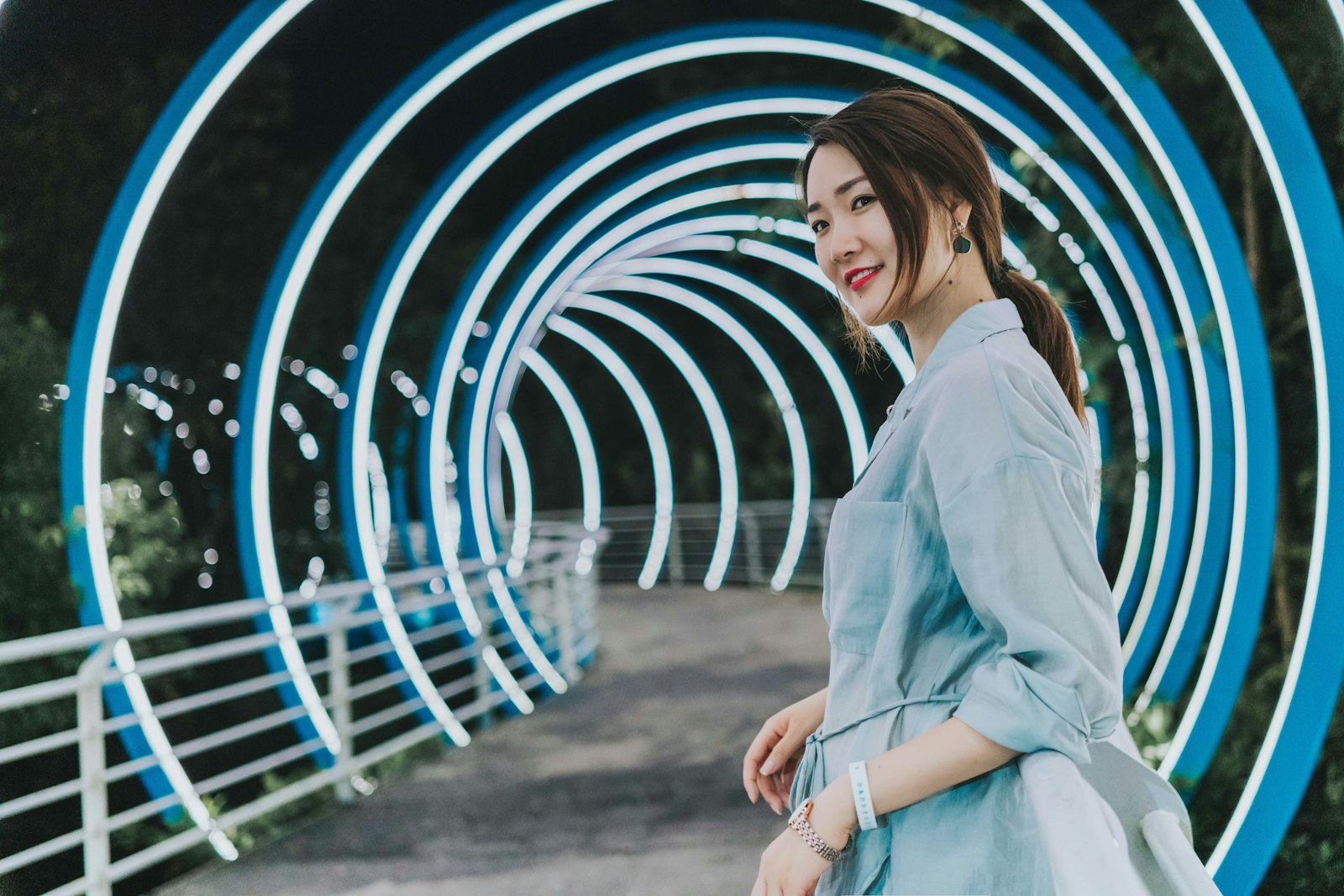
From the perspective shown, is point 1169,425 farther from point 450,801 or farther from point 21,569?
point 21,569

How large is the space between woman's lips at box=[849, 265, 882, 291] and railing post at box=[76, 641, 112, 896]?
168 inches

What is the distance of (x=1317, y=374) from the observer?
2.94 metres

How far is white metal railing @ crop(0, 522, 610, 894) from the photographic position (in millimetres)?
4648

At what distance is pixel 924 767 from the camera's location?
4.55 ft

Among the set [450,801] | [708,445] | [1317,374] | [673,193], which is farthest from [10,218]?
[708,445]

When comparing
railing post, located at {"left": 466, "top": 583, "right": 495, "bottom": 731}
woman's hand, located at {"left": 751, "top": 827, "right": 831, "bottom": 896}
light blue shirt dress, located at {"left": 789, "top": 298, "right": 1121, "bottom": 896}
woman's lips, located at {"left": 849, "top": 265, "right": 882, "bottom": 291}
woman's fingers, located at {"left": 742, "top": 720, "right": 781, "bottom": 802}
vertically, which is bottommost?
railing post, located at {"left": 466, "top": 583, "right": 495, "bottom": 731}

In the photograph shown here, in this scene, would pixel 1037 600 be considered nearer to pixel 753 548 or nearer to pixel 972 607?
pixel 972 607

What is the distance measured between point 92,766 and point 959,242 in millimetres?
4573

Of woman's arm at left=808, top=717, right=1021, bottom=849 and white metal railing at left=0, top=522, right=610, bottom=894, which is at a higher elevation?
woman's arm at left=808, top=717, right=1021, bottom=849

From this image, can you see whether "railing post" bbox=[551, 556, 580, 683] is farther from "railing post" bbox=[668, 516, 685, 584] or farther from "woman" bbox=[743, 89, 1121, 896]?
"woman" bbox=[743, 89, 1121, 896]

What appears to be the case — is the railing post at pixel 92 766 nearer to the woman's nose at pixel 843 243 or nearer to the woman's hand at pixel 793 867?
the woman's hand at pixel 793 867

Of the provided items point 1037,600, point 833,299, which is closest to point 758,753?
point 1037,600

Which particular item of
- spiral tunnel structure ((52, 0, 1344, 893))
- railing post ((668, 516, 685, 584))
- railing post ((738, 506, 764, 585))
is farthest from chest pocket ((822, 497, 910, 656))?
railing post ((668, 516, 685, 584))

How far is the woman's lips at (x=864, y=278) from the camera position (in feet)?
5.34
